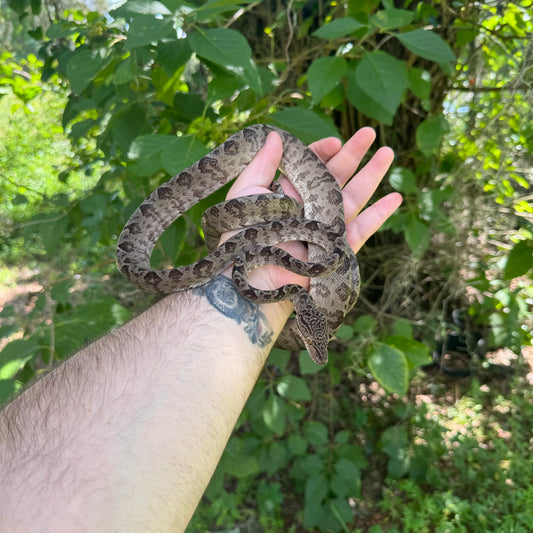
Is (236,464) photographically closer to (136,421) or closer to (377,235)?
(136,421)

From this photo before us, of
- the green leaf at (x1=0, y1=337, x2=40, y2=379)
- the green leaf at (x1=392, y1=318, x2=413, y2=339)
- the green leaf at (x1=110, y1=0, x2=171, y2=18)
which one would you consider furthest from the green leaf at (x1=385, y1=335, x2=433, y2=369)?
the green leaf at (x1=110, y1=0, x2=171, y2=18)

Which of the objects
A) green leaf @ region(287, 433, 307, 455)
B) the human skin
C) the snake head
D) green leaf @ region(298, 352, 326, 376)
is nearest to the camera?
the human skin

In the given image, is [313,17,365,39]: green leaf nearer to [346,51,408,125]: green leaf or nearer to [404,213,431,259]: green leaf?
[346,51,408,125]: green leaf

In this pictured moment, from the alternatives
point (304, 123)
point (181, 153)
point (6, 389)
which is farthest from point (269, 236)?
point (6, 389)

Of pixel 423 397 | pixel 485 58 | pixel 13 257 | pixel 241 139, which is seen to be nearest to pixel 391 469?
pixel 423 397

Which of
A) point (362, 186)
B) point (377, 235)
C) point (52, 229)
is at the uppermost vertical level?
point (52, 229)

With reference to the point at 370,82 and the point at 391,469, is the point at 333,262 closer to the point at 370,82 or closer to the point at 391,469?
the point at 370,82
